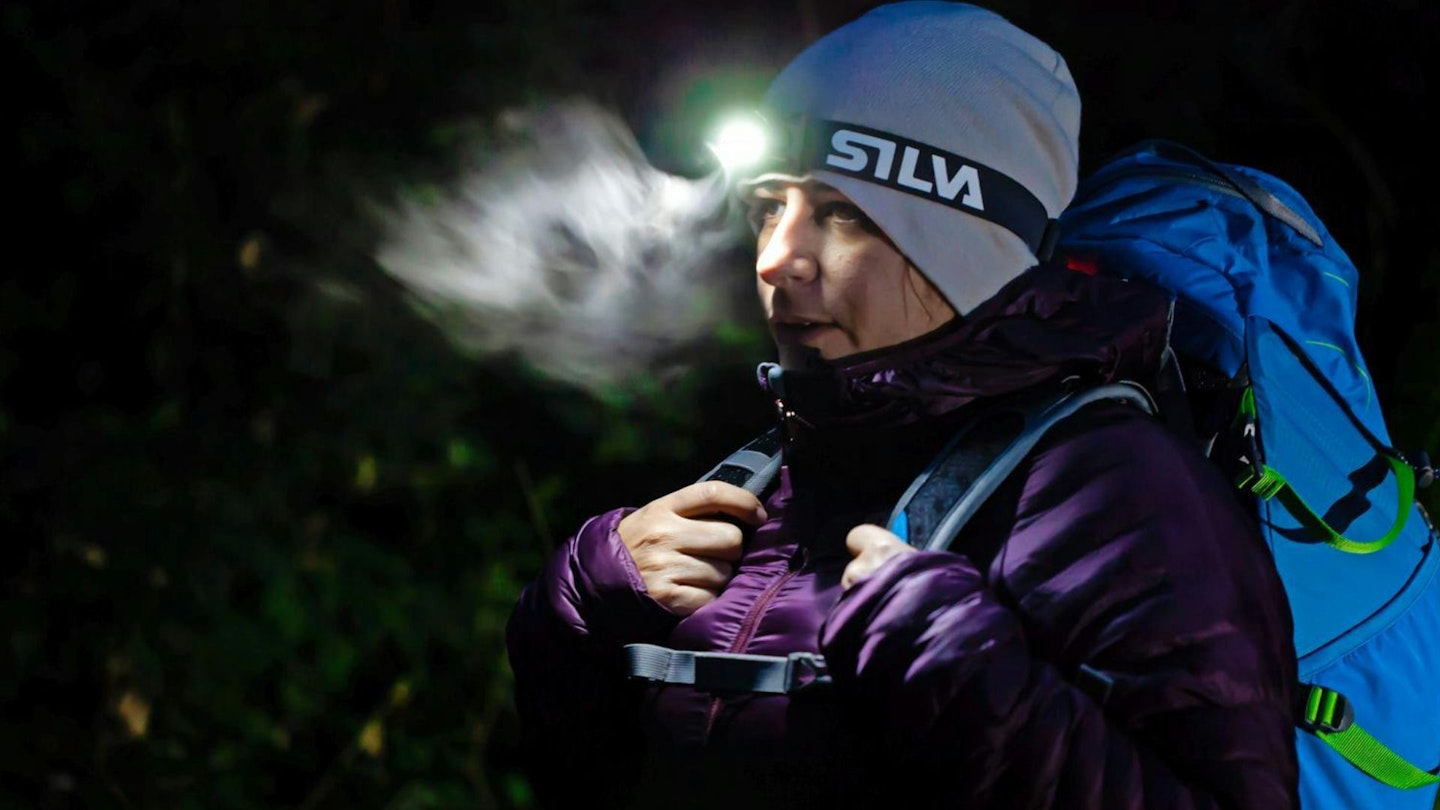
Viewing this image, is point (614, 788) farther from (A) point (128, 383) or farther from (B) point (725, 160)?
(A) point (128, 383)

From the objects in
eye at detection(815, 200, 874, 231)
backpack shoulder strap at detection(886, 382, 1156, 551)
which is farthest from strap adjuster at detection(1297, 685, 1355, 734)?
eye at detection(815, 200, 874, 231)

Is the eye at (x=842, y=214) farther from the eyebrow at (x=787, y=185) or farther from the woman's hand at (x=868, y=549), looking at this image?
the woman's hand at (x=868, y=549)

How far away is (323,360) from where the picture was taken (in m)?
2.78

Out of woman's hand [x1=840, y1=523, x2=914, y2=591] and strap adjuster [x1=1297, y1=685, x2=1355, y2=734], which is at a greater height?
woman's hand [x1=840, y1=523, x2=914, y2=591]

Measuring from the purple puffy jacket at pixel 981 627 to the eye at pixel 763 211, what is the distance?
0.61 ft

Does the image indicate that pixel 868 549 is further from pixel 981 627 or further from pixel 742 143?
pixel 742 143

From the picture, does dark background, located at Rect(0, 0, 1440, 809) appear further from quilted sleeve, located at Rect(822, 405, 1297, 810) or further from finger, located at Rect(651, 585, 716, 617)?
quilted sleeve, located at Rect(822, 405, 1297, 810)

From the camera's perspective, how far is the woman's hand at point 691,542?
4.80 feet

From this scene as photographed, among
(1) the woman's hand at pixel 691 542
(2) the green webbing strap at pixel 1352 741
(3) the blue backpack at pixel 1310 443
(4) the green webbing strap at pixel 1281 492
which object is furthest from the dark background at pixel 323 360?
(2) the green webbing strap at pixel 1352 741

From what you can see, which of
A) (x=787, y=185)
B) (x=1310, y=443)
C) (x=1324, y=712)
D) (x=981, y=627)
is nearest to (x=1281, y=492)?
(x=1310, y=443)

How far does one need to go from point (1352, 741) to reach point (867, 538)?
19.2 inches

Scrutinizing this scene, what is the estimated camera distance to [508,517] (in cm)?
289

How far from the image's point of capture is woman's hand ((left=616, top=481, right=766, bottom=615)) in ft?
4.80

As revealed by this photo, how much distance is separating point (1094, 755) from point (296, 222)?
1960 millimetres
